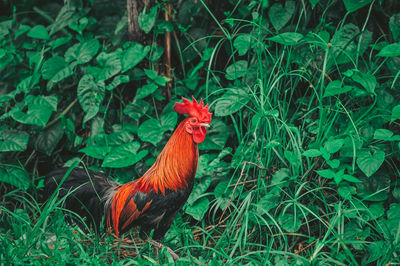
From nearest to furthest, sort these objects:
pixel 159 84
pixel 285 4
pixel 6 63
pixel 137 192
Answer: pixel 137 192, pixel 285 4, pixel 159 84, pixel 6 63

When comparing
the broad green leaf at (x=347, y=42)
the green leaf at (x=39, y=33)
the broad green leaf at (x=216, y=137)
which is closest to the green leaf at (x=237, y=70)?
the broad green leaf at (x=216, y=137)

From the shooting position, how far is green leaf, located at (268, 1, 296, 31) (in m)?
3.16

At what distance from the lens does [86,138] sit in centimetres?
379

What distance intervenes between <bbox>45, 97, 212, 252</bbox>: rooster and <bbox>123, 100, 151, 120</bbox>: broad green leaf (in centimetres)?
77

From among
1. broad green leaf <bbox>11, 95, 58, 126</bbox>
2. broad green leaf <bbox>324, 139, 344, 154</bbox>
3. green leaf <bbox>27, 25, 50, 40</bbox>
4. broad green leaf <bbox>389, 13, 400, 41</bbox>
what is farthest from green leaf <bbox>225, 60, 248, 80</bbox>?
green leaf <bbox>27, 25, 50, 40</bbox>

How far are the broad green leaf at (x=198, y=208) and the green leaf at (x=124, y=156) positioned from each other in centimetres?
50

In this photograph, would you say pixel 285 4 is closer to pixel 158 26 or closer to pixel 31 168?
pixel 158 26

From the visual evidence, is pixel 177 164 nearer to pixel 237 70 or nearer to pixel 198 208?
pixel 198 208

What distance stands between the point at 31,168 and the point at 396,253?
2.84 meters

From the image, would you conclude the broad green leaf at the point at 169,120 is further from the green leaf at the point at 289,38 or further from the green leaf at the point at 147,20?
the green leaf at the point at 289,38

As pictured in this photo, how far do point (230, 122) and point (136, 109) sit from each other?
73cm

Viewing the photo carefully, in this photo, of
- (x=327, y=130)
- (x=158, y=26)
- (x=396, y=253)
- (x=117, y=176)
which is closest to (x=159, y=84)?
(x=158, y=26)

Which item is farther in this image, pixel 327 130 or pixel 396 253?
pixel 327 130

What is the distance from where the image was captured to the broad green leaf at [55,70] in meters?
3.49
